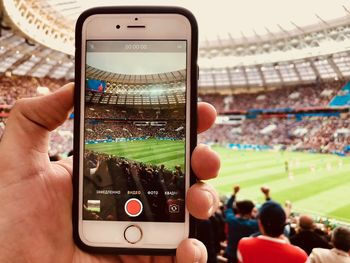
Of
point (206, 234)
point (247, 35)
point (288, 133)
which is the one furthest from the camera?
point (247, 35)

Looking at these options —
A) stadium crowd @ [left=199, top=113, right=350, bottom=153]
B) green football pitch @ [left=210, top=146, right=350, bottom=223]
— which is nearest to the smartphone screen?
green football pitch @ [left=210, top=146, right=350, bottom=223]

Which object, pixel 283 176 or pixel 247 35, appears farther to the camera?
pixel 247 35

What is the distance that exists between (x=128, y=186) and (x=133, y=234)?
1.03 feet

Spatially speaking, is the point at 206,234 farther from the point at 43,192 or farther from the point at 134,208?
the point at 43,192

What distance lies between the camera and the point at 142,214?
2.09 m

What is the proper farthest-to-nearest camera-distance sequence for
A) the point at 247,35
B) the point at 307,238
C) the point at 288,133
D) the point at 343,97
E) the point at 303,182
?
the point at 247,35 → the point at 288,133 → the point at 343,97 → the point at 303,182 → the point at 307,238

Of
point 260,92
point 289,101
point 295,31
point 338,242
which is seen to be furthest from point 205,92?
point 338,242

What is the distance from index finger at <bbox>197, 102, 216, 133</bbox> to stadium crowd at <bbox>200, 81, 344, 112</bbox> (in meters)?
15.0

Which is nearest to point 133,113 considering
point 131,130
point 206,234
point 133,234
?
point 131,130

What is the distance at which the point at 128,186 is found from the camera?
2115 mm

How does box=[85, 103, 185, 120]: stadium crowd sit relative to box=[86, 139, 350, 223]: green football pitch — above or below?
above

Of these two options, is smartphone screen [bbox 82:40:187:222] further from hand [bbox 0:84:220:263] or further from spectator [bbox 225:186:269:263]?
spectator [bbox 225:186:269:263]

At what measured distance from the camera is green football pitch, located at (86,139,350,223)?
82.7 inches

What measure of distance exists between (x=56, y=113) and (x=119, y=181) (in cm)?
64
